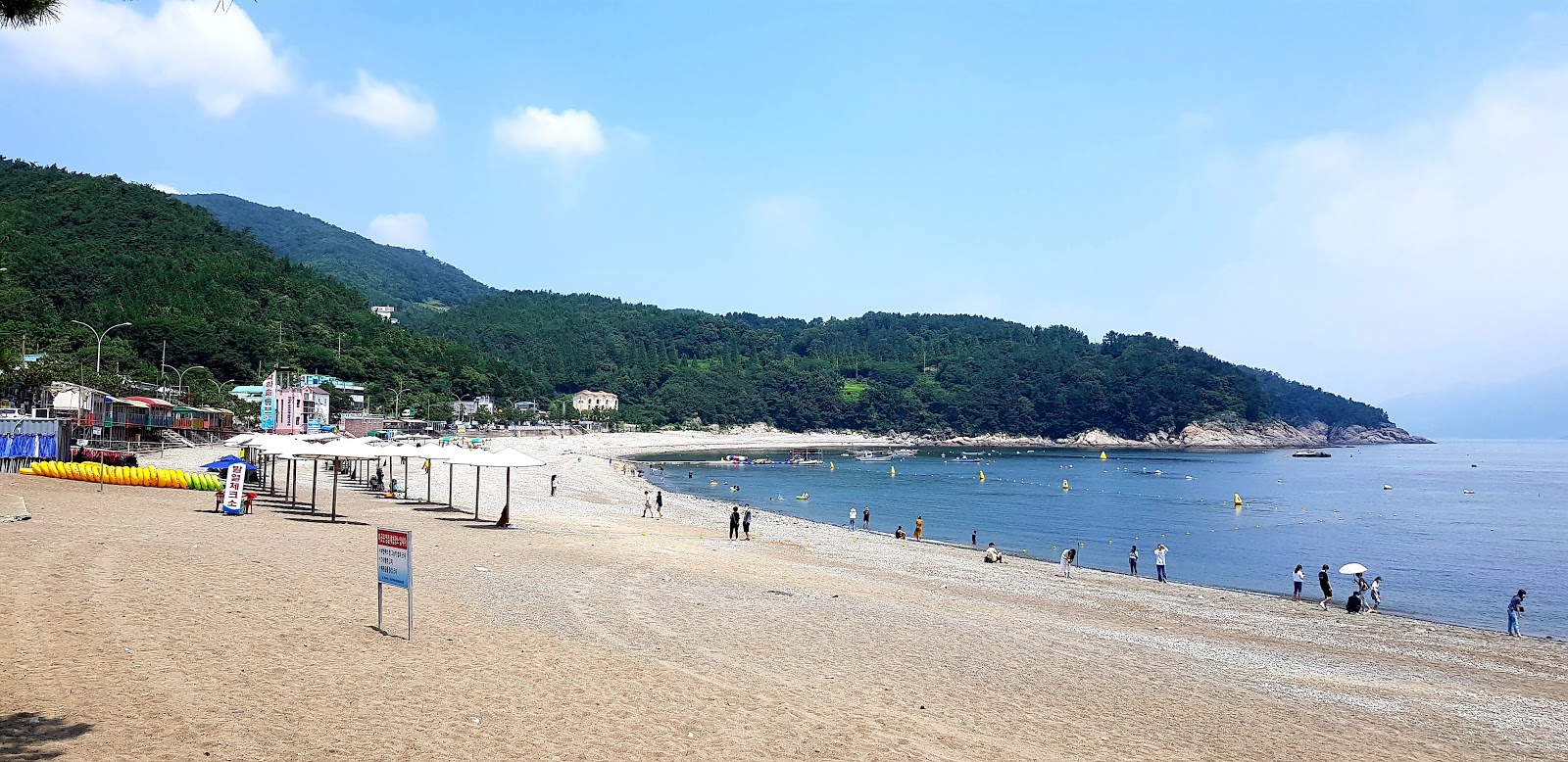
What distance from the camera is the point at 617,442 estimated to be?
136625 mm

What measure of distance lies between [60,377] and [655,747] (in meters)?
53.5

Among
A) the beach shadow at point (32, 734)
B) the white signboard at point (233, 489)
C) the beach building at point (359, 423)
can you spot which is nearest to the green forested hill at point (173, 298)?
the beach building at point (359, 423)

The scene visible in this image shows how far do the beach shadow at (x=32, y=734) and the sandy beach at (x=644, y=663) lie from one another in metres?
0.03

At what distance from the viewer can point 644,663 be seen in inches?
438

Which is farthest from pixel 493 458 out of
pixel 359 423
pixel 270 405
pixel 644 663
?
pixel 359 423

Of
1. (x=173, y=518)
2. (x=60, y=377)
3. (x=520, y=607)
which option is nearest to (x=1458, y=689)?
(x=520, y=607)

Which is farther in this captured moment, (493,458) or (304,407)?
(304,407)

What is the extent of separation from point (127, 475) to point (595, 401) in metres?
160

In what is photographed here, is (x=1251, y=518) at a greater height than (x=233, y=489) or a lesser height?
lesser

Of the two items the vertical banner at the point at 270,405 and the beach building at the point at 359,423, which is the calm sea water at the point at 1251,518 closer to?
the beach building at the point at 359,423

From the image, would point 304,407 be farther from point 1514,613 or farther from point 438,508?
point 1514,613

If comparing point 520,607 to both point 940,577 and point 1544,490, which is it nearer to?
point 940,577

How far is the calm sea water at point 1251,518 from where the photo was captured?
110 feet

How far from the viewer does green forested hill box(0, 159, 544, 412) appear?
306 ft
